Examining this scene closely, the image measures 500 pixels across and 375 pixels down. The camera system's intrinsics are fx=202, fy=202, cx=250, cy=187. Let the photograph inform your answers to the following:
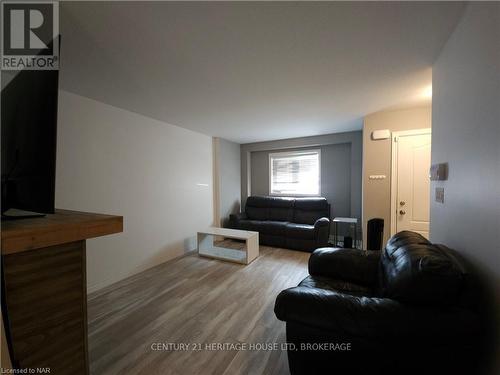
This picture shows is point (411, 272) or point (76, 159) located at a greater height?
point (76, 159)

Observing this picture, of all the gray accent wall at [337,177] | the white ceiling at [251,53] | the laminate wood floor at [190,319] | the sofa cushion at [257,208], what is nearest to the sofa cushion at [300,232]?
the laminate wood floor at [190,319]

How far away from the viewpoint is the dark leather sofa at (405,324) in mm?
926

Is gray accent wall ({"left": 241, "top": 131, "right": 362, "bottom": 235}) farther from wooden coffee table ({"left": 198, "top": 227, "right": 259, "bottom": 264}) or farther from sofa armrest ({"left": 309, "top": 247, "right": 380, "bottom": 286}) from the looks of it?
sofa armrest ({"left": 309, "top": 247, "right": 380, "bottom": 286})

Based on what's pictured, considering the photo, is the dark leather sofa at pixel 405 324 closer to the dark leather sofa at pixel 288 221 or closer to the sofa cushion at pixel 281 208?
the dark leather sofa at pixel 288 221

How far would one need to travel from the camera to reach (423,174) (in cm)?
279

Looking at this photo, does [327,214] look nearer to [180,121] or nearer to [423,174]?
[423,174]

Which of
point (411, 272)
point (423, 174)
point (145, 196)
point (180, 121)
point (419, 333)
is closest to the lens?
point (419, 333)

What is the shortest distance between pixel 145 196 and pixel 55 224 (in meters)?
2.37

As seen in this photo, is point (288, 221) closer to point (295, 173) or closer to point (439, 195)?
point (295, 173)

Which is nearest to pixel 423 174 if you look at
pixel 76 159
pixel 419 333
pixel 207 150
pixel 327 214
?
pixel 327 214

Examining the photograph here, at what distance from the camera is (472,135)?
1147mm

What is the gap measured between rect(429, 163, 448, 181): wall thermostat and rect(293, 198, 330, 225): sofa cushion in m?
2.47

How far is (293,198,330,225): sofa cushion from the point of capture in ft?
13.6

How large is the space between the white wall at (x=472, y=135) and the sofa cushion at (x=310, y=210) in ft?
8.23
